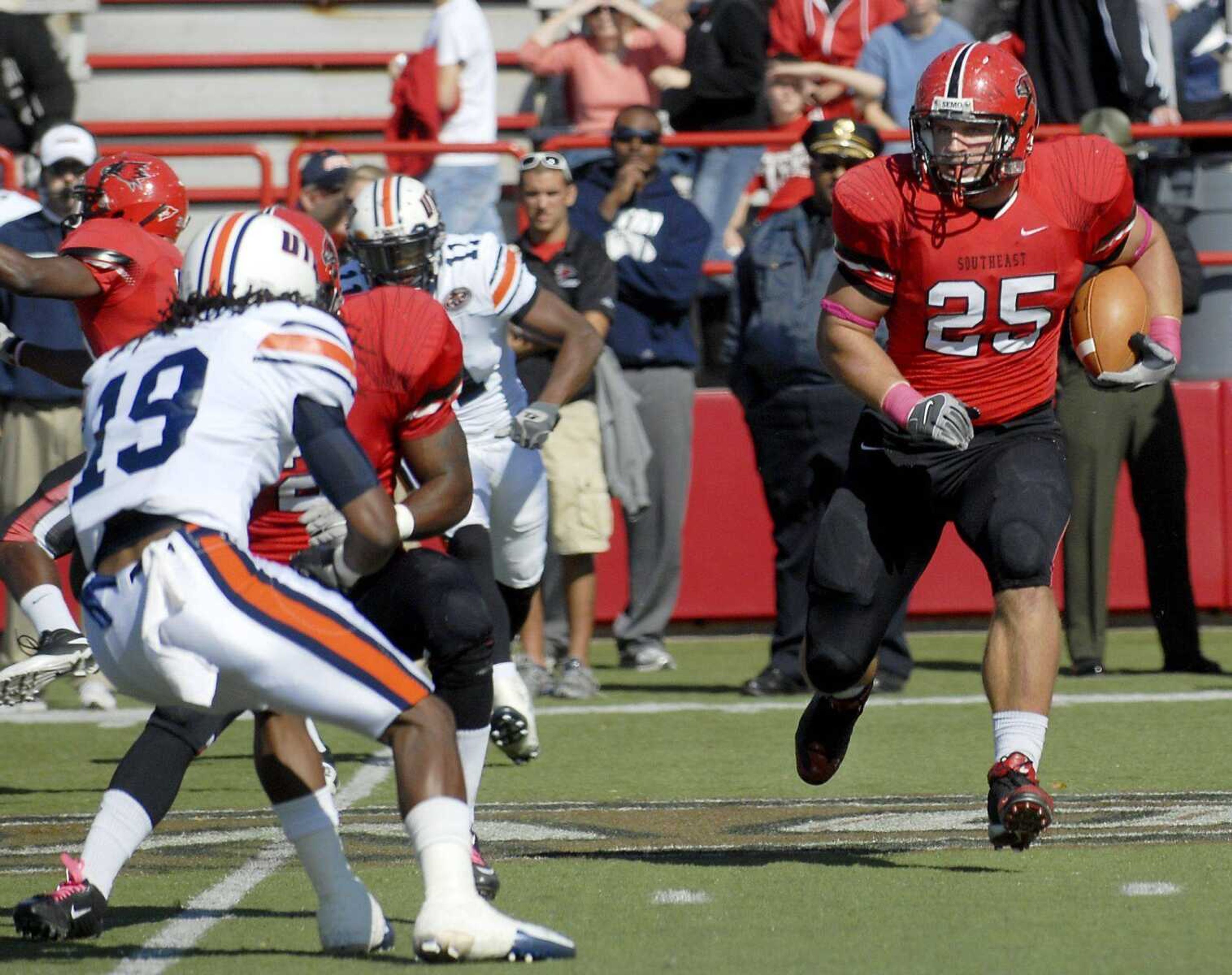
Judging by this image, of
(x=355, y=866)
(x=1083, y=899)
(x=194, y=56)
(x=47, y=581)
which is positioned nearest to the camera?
(x=1083, y=899)

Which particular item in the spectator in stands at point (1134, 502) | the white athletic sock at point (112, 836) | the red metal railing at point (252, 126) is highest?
the red metal railing at point (252, 126)

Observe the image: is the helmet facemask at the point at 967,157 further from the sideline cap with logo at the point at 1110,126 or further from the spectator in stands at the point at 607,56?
the spectator in stands at the point at 607,56

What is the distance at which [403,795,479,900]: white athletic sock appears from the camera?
12.0ft

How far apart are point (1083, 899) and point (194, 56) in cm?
933

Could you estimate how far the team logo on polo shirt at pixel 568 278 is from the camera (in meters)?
8.45

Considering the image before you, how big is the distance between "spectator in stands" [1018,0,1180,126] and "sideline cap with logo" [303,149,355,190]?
3.38 meters

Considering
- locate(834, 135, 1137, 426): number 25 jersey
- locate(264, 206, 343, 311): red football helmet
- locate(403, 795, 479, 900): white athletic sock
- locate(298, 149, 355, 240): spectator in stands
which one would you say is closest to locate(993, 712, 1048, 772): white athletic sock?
locate(834, 135, 1137, 426): number 25 jersey

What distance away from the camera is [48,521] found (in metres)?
6.07

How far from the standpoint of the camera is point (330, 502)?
3900mm

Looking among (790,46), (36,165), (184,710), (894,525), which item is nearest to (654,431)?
(790,46)

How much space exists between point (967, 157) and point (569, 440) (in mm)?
4008

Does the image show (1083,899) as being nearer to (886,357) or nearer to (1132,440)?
(886,357)

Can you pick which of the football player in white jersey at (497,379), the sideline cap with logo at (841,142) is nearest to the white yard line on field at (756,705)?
the football player in white jersey at (497,379)

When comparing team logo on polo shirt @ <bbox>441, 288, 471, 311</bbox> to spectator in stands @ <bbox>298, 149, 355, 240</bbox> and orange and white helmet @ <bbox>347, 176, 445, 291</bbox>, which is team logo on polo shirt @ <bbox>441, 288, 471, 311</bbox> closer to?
orange and white helmet @ <bbox>347, 176, 445, 291</bbox>
